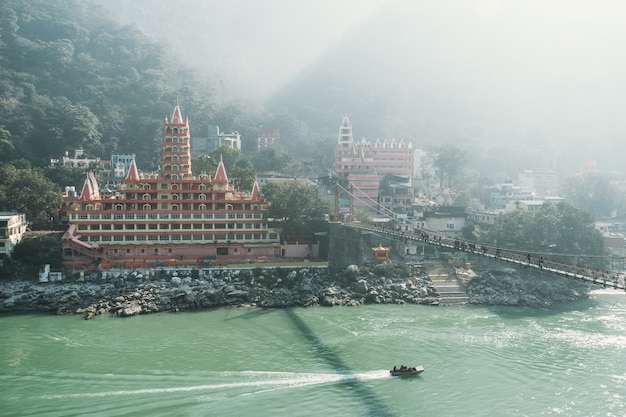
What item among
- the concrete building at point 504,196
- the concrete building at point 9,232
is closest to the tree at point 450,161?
the concrete building at point 504,196

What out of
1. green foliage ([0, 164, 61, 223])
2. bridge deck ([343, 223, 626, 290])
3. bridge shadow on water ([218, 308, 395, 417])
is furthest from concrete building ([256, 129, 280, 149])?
bridge shadow on water ([218, 308, 395, 417])

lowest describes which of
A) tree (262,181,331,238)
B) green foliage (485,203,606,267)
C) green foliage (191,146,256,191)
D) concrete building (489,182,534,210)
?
green foliage (485,203,606,267)

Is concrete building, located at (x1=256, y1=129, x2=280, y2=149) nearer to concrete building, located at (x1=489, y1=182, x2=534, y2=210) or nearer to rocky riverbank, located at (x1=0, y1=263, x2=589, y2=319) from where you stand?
concrete building, located at (x1=489, y1=182, x2=534, y2=210)

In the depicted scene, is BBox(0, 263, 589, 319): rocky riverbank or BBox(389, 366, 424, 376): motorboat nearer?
BBox(389, 366, 424, 376): motorboat

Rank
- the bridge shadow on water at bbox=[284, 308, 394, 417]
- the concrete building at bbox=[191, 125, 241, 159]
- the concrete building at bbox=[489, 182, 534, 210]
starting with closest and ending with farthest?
the bridge shadow on water at bbox=[284, 308, 394, 417]
the concrete building at bbox=[489, 182, 534, 210]
the concrete building at bbox=[191, 125, 241, 159]

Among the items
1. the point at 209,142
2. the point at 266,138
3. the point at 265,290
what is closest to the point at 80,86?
the point at 209,142

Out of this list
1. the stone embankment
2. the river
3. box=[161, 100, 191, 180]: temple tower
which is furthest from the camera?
box=[161, 100, 191, 180]: temple tower

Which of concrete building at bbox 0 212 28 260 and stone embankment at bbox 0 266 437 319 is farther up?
concrete building at bbox 0 212 28 260
